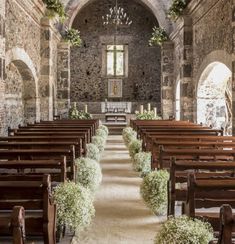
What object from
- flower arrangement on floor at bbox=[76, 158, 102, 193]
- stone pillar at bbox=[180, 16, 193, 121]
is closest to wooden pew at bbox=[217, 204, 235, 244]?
flower arrangement on floor at bbox=[76, 158, 102, 193]

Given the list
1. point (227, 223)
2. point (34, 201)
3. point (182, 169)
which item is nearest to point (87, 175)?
point (182, 169)

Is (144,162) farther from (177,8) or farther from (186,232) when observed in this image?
(177,8)

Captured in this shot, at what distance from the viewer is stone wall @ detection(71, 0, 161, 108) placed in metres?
25.2

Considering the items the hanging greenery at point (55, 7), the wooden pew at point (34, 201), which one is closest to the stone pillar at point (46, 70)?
the hanging greenery at point (55, 7)

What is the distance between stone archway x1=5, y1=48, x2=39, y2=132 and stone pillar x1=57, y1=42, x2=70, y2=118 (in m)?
4.95

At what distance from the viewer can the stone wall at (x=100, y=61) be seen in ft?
Answer: 82.6

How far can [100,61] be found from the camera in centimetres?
2533

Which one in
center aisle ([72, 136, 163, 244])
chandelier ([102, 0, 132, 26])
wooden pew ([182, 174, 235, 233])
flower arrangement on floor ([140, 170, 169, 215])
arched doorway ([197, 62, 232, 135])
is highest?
chandelier ([102, 0, 132, 26])

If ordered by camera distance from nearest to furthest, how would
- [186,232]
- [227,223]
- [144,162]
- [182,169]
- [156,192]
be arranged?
[227,223] → [186,232] → [182,169] → [156,192] → [144,162]

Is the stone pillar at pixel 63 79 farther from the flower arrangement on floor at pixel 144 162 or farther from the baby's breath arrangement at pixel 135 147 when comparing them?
the flower arrangement on floor at pixel 144 162

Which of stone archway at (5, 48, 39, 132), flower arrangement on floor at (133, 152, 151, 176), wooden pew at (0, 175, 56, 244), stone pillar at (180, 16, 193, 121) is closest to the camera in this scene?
wooden pew at (0, 175, 56, 244)

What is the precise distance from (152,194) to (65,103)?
53.4 ft

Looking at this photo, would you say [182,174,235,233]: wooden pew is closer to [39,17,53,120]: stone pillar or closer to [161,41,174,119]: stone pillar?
[39,17,53,120]: stone pillar

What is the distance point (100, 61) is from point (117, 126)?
224 inches
